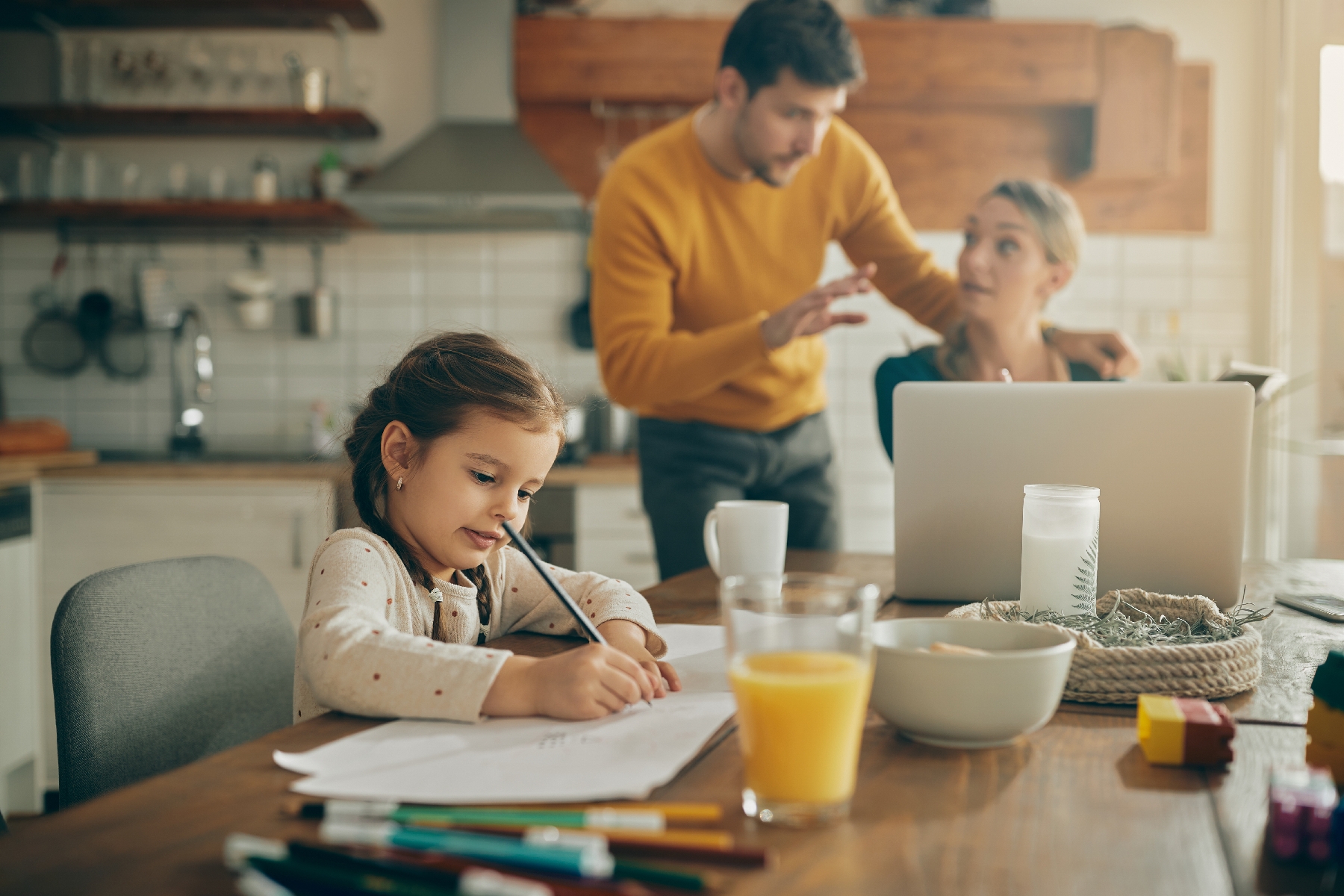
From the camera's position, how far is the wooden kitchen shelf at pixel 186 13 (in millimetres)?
3102

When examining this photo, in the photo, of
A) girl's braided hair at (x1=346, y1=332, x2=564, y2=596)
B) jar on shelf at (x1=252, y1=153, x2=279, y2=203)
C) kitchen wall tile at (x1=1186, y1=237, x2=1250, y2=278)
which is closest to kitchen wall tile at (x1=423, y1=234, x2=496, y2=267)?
jar on shelf at (x1=252, y1=153, x2=279, y2=203)

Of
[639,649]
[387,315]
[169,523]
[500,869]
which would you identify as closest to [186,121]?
[387,315]

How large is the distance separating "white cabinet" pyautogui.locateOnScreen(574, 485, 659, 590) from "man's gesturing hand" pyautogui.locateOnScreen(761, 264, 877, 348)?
1.43 metres

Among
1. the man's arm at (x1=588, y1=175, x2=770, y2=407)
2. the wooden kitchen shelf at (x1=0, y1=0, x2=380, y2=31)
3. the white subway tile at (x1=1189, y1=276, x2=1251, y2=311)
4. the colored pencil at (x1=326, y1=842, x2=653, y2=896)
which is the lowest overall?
the colored pencil at (x1=326, y1=842, x2=653, y2=896)

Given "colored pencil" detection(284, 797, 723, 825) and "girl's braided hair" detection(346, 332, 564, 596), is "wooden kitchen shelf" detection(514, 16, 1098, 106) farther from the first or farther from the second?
"colored pencil" detection(284, 797, 723, 825)

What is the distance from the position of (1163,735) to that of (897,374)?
1.35m

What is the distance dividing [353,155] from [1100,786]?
335 cm

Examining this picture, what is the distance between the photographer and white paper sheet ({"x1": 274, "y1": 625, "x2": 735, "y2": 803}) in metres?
0.56

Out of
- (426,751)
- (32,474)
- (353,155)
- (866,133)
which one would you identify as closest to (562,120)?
(353,155)

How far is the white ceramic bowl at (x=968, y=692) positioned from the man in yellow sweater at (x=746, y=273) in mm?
874

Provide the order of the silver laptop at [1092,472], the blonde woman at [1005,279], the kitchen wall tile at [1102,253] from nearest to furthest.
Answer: the silver laptop at [1092,472]
the blonde woman at [1005,279]
the kitchen wall tile at [1102,253]

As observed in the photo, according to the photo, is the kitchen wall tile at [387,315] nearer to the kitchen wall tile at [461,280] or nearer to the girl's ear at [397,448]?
the kitchen wall tile at [461,280]

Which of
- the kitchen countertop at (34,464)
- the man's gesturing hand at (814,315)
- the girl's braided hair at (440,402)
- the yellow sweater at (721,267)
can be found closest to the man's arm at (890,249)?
the yellow sweater at (721,267)

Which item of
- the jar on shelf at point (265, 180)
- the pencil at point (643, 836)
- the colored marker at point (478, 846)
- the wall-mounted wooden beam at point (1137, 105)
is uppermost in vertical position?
the wall-mounted wooden beam at point (1137, 105)
